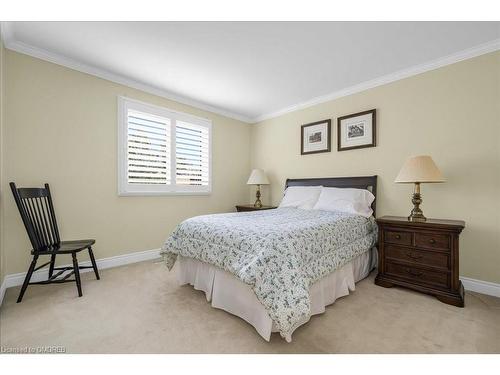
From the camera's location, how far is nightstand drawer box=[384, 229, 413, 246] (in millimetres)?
2291

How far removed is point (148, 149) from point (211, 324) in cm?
251

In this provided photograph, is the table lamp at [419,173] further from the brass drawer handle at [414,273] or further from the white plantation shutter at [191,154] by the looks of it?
the white plantation shutter at [191,154]

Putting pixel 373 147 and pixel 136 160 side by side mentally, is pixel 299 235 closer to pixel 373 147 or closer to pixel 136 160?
pixel 373 147

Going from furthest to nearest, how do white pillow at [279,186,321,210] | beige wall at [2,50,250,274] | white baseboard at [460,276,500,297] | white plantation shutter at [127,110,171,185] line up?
1. white pillow at [279,186,321,210]
2. white plantation shutter at [127,110,171,185]
3. beige wall at [2,50,250,274]
4. white baseboard at [460,276,500,297]

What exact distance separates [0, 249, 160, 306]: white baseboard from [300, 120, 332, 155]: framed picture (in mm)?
2843

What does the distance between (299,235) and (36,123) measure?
2935mm

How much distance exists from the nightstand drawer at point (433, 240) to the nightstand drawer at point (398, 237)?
65mm

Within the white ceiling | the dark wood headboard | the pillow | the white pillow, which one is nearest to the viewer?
the white ceiling

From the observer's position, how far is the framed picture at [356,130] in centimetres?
308

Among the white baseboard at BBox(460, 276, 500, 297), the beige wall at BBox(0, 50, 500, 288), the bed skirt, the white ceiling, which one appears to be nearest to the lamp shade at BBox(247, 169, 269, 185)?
the beige wall at BBox(0, 50, 500, 288)

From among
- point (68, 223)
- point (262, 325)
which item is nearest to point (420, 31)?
point (262, 325)

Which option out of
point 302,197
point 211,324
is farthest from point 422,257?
point 211,324

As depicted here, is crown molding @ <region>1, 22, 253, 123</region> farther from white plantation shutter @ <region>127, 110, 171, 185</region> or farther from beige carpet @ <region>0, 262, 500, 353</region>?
beige carpet @ <region>0, 262, 500, 353</region>

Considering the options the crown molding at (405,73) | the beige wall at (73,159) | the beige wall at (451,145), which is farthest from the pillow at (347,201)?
the beige wall at (73,159)
